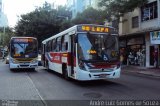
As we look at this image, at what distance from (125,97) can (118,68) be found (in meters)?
3.65

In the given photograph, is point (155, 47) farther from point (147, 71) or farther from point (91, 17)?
point (91, 17)

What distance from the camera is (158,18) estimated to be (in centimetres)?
2753

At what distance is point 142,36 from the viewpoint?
30.6 meters

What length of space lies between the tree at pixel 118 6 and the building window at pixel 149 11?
2.34ft

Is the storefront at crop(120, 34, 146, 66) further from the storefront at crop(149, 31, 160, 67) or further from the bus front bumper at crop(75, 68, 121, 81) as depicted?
the bus front bumper at crop(75, 68, 121, 81)

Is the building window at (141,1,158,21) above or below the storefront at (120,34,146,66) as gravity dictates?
above

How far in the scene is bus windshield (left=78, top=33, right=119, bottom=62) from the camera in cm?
1345

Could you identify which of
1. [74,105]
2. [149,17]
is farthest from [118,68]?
[149,17]

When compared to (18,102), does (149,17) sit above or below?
above

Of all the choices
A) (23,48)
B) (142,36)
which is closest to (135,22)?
(142,36)

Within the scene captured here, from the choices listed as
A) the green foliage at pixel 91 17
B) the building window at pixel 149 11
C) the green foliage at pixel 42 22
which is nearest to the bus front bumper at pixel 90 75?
the building window at pixel 149 11

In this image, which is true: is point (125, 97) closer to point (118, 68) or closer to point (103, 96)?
point (103, 96)

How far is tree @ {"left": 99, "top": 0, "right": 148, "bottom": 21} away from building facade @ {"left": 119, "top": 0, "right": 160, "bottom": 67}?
1.35 meters

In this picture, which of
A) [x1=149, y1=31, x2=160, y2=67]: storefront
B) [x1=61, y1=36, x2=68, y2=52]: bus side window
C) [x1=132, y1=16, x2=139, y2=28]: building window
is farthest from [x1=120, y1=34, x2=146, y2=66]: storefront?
[x1=61, y1=36, x2=68, y2=52]: bus side window
